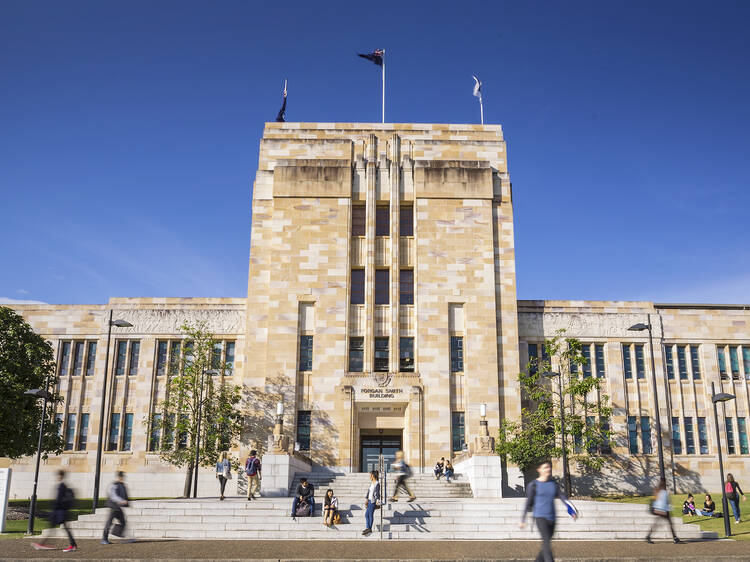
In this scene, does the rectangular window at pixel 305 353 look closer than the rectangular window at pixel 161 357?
Yes

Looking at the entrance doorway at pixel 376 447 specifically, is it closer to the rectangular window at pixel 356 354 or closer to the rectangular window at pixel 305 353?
the rectangular window at pixel 356 354

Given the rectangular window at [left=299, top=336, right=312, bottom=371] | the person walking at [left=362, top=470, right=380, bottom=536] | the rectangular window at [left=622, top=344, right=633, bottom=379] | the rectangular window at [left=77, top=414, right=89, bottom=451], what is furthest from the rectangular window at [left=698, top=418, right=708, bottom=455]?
the rectangular window at [left=77, top=414, right=89, bottom=451]

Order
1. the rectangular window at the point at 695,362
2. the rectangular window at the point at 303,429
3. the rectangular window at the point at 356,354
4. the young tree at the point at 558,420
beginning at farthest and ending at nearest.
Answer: the rectangular window at the point at 695,362 → the rectangular window at the point at 356,354 → the rectangular window at the point at 303,429 → the young tree at the point at 558,420

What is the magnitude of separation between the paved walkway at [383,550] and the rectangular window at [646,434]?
19546 mm

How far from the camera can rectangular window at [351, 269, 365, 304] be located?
3909 cm

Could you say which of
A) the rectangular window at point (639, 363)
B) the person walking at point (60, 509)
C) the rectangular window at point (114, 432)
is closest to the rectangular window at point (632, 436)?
the rectangular window at point (639, 363)

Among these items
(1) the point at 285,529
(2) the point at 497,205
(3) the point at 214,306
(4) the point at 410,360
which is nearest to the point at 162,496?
(3) the point at 214,306

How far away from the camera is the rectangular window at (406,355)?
1485 inches

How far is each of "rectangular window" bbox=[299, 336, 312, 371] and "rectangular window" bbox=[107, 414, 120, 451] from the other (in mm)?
11133

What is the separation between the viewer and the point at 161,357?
4056cm

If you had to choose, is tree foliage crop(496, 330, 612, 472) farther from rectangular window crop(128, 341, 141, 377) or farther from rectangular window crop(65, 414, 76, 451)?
rectangular window crop(65, 414, 76, 451)

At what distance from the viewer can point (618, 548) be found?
59.9 ft

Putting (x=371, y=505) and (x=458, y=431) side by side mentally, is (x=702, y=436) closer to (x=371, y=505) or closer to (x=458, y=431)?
(x=458, y=431)

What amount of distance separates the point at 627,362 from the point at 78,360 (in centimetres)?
3201
